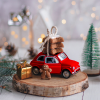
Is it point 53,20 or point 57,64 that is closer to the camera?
point 57,64


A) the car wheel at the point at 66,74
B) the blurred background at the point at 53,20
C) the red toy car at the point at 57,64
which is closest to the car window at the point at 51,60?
the red toy car at the point at 57,64

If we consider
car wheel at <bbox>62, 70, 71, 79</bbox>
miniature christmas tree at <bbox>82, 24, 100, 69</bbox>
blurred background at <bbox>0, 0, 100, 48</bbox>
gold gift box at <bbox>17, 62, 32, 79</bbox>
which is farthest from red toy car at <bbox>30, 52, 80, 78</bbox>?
blurred background at <bbox>0, 0, 100, 48</bbox>

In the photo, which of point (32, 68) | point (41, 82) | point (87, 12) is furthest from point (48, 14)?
point (41, 82)

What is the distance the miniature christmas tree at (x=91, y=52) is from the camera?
1643mm

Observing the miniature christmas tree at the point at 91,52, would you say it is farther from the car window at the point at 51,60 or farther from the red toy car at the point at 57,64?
the car window at the point at 51,60

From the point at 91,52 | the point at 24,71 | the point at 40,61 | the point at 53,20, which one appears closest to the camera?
the point at 24,71

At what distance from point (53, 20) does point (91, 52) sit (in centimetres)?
191

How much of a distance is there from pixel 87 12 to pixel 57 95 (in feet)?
7.74

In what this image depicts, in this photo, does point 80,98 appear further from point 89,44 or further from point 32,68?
point 89,44

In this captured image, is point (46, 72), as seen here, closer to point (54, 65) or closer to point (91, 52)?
point (54, 65)

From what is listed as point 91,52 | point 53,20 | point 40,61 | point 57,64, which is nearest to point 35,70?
point 40,61

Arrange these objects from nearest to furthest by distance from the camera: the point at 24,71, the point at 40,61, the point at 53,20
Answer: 1. the point at 24,71
2. the point at 40,61
3. the point at 53,20

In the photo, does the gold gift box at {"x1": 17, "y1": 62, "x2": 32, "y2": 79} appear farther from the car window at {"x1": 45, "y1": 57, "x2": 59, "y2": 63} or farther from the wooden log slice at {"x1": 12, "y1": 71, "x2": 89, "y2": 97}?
the car window at {"x1": 45, "y1": 57, "x2": 59, "y2": 63}

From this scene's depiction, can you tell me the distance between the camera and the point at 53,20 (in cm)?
339
